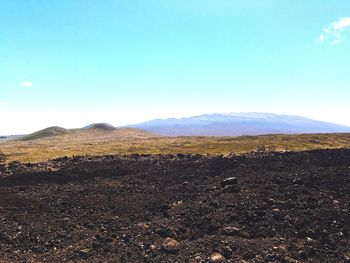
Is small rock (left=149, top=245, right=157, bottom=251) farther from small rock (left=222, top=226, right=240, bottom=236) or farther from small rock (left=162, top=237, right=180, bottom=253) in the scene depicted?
small rock (left=222, top=226, right=240, bottom=236)

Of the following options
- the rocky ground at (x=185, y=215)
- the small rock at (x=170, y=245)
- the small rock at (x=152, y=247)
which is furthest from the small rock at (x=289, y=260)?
the small rock at (x=152, y=247)

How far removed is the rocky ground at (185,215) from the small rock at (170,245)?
0.06 meters

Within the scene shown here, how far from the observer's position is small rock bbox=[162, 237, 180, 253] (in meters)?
25.4

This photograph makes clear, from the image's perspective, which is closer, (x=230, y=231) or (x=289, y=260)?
(x=289, y=260)

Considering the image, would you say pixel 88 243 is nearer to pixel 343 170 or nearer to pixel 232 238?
pixel 232 238

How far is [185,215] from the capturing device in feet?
103

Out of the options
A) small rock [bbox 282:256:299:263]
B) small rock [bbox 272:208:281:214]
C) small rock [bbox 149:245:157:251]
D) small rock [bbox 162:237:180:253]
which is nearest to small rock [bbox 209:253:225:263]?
small rock [bbox 162:237:180:253]

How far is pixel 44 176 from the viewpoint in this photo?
50.4m

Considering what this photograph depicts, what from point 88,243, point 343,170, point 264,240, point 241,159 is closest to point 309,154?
point 241,159

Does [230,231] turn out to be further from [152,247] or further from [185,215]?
[152,247]

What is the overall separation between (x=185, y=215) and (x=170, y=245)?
570 centimetres

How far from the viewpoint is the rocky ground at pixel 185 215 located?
82.4 ft

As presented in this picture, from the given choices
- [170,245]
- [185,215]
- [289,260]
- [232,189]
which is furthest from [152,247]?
[232,189]

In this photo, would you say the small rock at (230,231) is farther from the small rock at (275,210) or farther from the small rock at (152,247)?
the small rock at (152,247)
